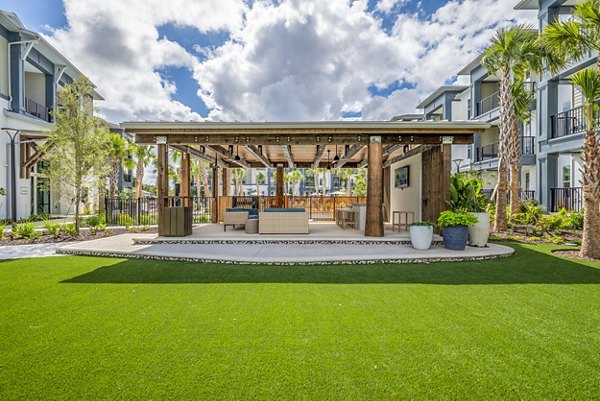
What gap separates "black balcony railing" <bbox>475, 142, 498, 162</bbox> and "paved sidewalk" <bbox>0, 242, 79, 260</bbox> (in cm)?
2063

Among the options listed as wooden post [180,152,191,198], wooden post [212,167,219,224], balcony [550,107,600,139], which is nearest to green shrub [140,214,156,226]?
wooden post [212,167,219,224]

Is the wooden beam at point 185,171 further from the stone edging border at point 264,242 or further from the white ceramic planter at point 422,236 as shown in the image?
the white ceramic planter at point 422,236

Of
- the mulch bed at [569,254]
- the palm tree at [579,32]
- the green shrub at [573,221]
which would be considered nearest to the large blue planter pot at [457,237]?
the mulch bed at [569,254]

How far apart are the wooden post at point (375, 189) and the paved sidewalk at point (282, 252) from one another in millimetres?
796

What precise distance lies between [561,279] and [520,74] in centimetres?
841

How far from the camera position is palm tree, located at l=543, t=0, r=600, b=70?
20.8ft

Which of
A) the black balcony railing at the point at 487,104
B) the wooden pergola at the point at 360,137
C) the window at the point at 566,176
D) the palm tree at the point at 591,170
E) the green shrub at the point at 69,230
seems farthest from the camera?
the black balcony railing at the point at 487,104

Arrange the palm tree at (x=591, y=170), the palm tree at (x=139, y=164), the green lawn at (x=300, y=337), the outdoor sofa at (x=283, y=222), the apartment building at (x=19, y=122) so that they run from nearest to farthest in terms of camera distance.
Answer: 1. the green lawn at (x=300, y=337)
2. the palm tree at (x=591, y=170)
3. the outdoor sofa at (x=283, y=222)
4. the apartment building at (x=19, y=122)
5. the palm tree at (x=139, y=164)

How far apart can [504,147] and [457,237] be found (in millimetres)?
5748

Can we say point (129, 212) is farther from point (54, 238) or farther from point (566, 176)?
→ point (566, 176)

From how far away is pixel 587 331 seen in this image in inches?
121

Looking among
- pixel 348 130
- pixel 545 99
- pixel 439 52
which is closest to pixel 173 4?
pixel 348 130

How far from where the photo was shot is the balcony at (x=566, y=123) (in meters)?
12.5

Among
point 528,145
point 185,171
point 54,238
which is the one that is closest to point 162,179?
point 185,171
